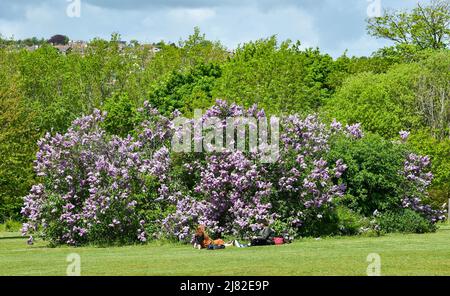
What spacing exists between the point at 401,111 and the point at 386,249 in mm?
39450

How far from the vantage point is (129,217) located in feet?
114

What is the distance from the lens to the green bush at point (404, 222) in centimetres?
3662

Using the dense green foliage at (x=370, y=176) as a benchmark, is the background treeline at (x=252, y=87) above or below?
above

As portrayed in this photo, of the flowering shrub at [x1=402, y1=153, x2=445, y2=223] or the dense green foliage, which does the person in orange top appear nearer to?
the dense green foliage

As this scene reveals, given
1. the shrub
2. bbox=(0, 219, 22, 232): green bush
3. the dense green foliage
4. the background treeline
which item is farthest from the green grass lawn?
bbox=(0, 219, 22, 232): green bush

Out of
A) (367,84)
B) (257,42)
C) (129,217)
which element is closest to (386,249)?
(129,217)

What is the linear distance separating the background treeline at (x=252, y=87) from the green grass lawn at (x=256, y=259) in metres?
7.60

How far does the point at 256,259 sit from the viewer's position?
82.4 ft

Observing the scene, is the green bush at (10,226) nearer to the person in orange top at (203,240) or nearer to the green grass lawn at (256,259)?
the green grass lawn at (256,259)

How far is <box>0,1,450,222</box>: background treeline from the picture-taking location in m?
54.4

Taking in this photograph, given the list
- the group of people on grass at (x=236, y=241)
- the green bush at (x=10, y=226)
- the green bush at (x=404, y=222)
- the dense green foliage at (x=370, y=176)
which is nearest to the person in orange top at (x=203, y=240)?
the group of people on grass at (x=236, y=241)

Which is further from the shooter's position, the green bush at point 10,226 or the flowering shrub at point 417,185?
the green bush at point 10,226

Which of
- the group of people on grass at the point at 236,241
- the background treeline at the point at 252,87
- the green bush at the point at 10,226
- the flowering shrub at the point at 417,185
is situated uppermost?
the background treeline at the point at 252,87

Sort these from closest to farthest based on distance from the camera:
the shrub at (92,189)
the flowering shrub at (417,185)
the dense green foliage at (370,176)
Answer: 1. the shrub at (92,189)
2. the dense green foliage at (370,176)
3. the flowering shrub at (417,185)
